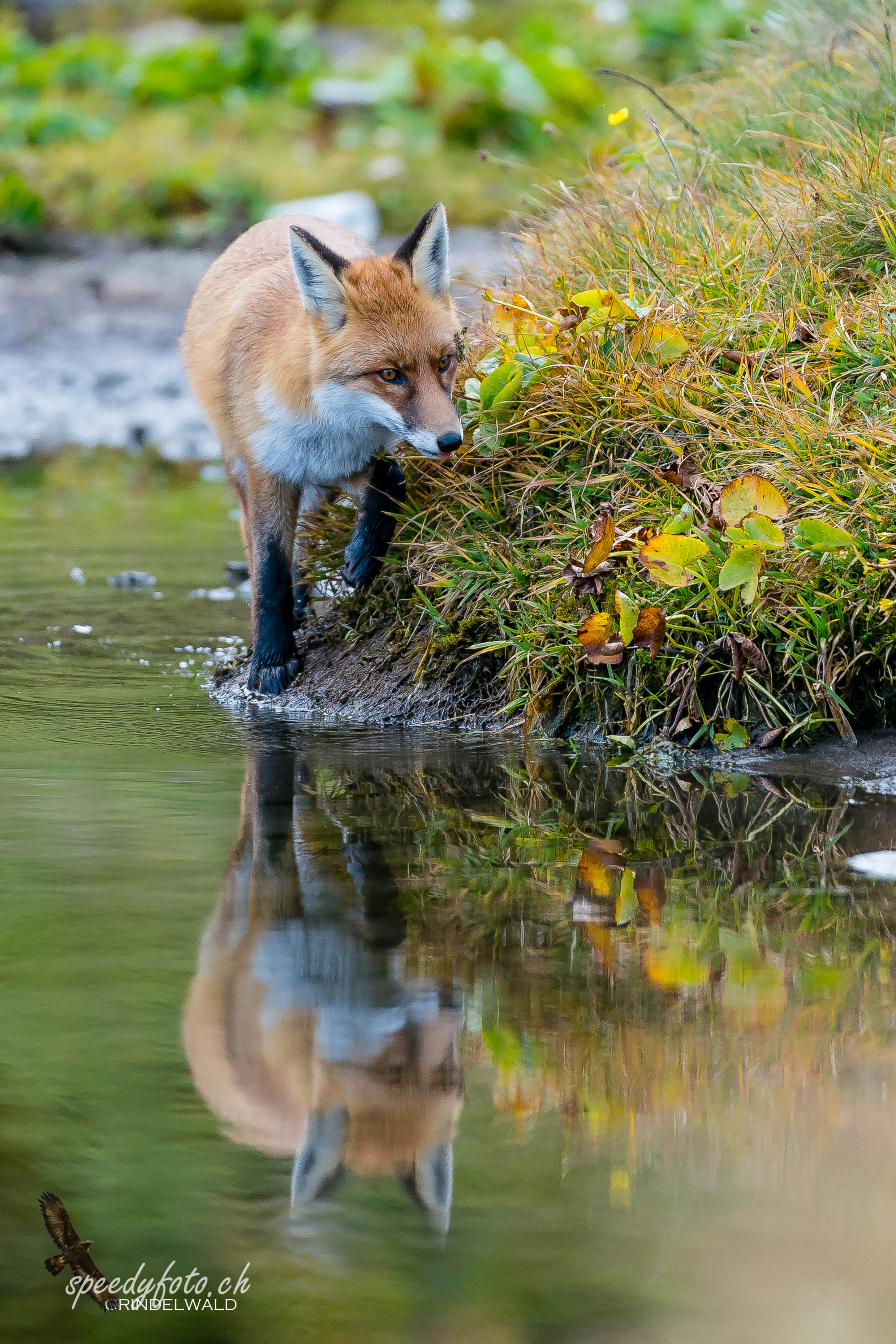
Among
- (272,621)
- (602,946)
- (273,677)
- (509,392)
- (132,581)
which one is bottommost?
(132,581)

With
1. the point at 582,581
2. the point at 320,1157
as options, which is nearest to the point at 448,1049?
the point at 320,1157

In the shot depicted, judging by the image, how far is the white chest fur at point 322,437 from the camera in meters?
4.95

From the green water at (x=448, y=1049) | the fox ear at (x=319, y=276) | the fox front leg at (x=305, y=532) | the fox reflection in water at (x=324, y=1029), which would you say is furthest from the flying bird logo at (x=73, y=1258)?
the fox front leg at (x=305, y=532)

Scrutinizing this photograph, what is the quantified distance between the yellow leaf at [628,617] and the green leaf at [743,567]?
0.28 m

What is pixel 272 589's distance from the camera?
553 cm

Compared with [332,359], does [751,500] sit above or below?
below

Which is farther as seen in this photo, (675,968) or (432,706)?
(432,706)

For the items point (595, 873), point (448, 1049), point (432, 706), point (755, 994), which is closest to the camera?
point (448, 1049)

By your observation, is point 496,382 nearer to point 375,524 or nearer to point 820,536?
point 375,524

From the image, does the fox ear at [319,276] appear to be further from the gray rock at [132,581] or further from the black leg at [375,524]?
the gray rock at [132,581]

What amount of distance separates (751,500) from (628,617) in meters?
0.49

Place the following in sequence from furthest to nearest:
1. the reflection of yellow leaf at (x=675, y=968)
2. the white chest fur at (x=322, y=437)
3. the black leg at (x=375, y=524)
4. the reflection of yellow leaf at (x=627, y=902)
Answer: the black leg at (x=375, y=524) → the white chest fur at (x=322, y=437) → the reflection of yellow leaf at (x=627, y=902) → the reflection of yellow leaf at (x=675, y=968)

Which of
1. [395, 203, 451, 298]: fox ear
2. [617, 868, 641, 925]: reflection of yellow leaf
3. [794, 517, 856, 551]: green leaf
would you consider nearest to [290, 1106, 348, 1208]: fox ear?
[617, 868, 641, 925]: reflection of yellow leaf

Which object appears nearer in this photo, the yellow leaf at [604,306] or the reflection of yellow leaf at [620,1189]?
the reflection of yellow leaf at [620,1189]
